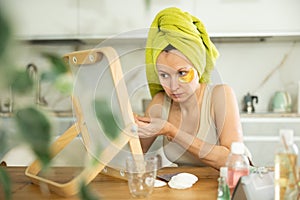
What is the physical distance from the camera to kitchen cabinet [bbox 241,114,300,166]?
3.23 metres

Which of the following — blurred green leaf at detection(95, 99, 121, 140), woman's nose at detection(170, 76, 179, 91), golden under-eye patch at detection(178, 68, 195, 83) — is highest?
blurred green leaf at detection(95, 99, 121, 140)

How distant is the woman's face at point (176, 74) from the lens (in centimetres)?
179

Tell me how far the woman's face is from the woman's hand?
188mm

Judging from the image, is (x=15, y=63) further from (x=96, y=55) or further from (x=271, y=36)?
(x=271, y=36)

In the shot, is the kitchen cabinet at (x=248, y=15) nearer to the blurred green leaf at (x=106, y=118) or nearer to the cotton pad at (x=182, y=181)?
the cotton pad at (x=182, y=181)

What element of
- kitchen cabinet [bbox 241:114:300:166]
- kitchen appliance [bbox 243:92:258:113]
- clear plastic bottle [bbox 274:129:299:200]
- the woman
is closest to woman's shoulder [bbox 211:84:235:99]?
the woman

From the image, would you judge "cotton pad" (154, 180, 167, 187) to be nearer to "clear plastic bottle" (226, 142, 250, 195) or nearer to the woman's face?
"clear plastic bottle" (226, 142, 250, 195)

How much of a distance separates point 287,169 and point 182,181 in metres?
0.40

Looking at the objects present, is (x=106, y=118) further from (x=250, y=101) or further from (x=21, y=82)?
(x=250, y=101)

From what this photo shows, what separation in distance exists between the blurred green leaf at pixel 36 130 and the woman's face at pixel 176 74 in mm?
1560

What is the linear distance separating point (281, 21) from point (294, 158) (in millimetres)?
2463

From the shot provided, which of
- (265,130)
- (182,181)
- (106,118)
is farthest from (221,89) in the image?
(106,118)

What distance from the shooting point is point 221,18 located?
10.9 feet

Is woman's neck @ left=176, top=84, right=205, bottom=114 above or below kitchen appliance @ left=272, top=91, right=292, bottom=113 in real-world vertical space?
above
